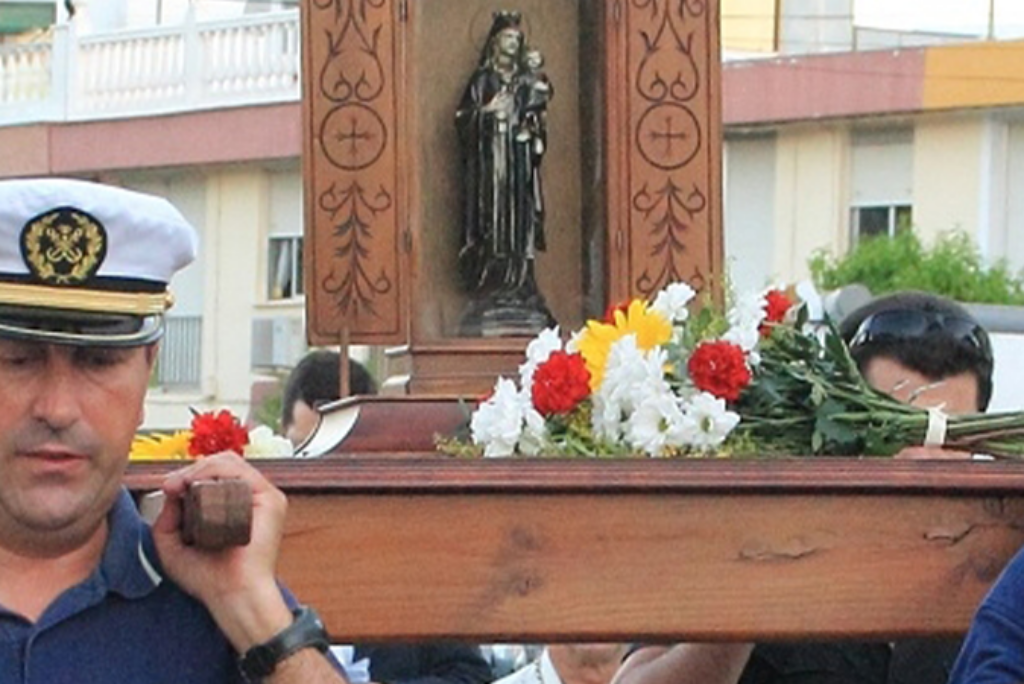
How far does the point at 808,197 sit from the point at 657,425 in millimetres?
22096

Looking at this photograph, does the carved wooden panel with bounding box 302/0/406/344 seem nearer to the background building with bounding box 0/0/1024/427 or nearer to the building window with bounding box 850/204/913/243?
the background building with bounding box 0/0/1024/427

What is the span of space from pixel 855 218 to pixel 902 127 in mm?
995

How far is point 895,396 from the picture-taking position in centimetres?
475

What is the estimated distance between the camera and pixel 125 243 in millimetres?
3156

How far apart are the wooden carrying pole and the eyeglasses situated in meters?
0.82

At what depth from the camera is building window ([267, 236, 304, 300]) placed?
87.5 ft

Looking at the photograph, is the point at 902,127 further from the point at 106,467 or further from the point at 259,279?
the point at 106,467

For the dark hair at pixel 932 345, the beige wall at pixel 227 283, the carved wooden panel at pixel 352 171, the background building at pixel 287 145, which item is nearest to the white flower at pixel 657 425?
the dark hair at pixel 932 345

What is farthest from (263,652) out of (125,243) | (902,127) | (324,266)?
(902,127)

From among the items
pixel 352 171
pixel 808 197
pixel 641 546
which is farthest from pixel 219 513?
pixel 808 197

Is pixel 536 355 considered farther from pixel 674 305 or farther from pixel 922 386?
pixel 922 386

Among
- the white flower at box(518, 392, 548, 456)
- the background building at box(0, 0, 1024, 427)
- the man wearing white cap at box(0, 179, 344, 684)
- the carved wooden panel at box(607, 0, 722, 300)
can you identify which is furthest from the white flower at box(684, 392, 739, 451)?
the background building at box(0, 0, 1024, 427)

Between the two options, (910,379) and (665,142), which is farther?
(665,142)

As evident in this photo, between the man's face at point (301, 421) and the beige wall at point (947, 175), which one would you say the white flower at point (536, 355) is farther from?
the beige wall at point (947, 175)
